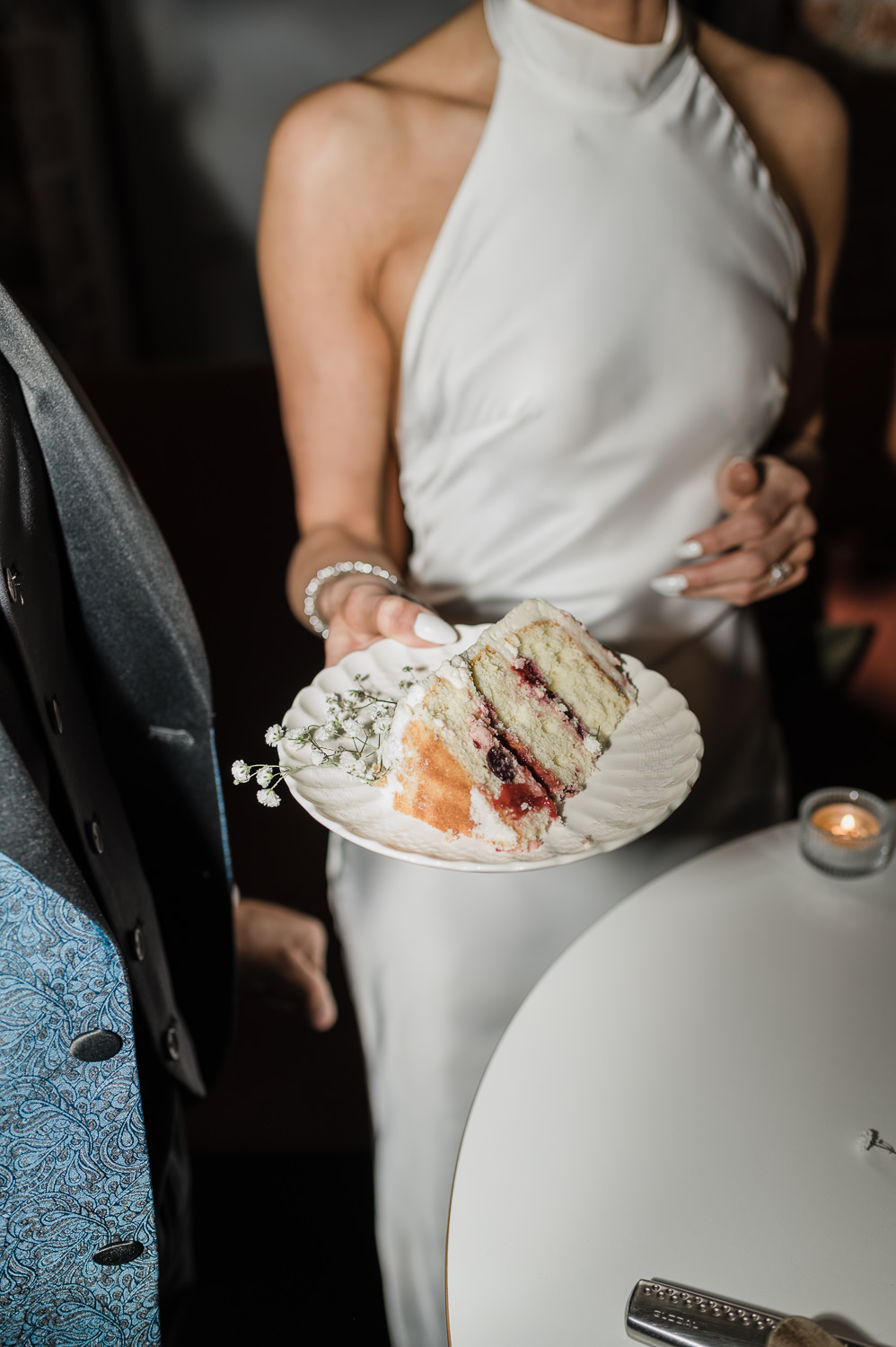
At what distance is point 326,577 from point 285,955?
2.52 feet

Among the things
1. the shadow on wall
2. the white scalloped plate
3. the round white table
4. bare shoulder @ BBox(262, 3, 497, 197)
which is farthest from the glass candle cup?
the shadow on wall

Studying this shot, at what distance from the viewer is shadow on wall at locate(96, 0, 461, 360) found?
3.42 meters

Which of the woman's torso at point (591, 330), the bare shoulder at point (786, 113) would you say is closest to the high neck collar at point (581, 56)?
the woman's torso at point (591, 330)

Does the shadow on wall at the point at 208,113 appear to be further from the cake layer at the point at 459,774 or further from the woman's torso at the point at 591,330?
the cake layer at the point at 459,774

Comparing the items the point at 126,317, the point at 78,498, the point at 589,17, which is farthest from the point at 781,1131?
the point at 126,317

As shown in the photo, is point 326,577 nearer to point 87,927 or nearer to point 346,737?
point 346,737

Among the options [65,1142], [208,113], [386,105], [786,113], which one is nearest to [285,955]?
[65,1142]

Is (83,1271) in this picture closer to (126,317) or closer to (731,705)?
(731,705)

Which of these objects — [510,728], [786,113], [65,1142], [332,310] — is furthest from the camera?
[786,113]

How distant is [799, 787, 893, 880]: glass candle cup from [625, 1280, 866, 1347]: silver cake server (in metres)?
0.50

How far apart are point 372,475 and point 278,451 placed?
Result: 2.33 ft

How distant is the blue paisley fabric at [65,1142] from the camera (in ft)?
2.80

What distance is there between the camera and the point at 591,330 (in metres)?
1.41

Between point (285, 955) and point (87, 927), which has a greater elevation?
point (87, 927)
